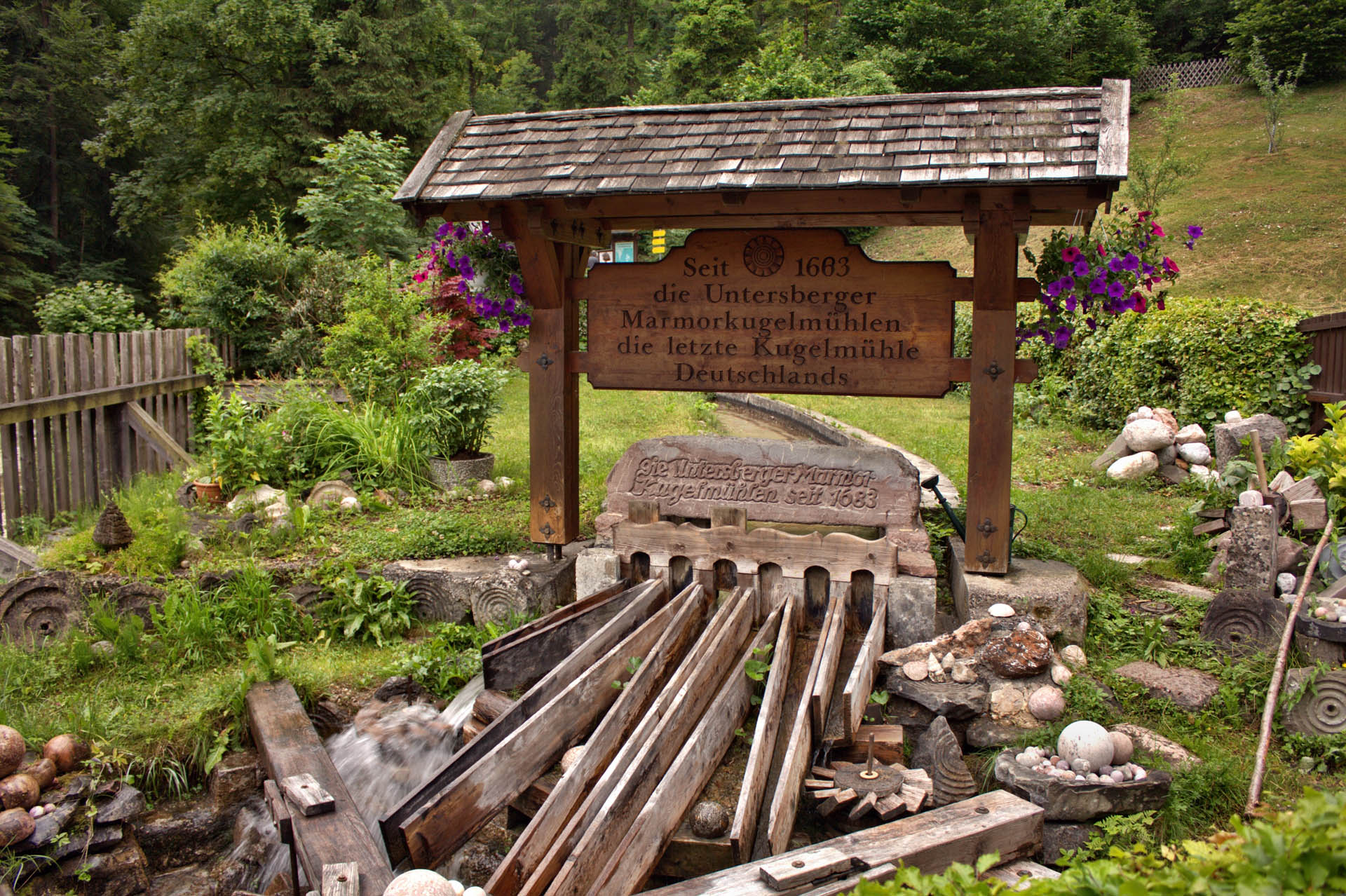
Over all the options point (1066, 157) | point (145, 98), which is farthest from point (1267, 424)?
point (145, 98)

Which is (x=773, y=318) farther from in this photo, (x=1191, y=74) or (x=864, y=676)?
(x=1191, y=74)

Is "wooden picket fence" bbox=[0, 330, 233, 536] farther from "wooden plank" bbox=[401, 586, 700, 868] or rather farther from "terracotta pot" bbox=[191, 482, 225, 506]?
"wooden plank" bbox=[401, 586, 700, 868]

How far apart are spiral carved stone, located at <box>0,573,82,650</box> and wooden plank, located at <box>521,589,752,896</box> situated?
153 inches

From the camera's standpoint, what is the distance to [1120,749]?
12.5ft

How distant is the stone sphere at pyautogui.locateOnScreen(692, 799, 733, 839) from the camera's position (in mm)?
3580

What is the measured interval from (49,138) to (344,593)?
3195 cm

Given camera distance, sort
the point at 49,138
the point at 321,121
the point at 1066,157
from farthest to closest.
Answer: the point at 49,138 < the point at 321,121 < the point at 1066,157

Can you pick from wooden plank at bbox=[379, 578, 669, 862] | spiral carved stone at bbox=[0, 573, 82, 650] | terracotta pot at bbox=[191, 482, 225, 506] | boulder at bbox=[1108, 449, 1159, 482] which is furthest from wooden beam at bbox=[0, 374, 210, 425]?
boulder at bbox=[1108, 449, 1159, 482]

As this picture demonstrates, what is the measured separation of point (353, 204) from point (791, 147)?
41.8 ft

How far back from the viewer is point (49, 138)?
29766mm

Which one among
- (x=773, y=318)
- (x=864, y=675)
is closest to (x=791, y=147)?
(x=773, y=318)

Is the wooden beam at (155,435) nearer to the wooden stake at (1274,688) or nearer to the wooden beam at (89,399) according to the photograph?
the wooden beam at (89,399)

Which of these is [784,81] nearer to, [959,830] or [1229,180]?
[1229,180]

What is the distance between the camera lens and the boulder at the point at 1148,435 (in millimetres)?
8797
